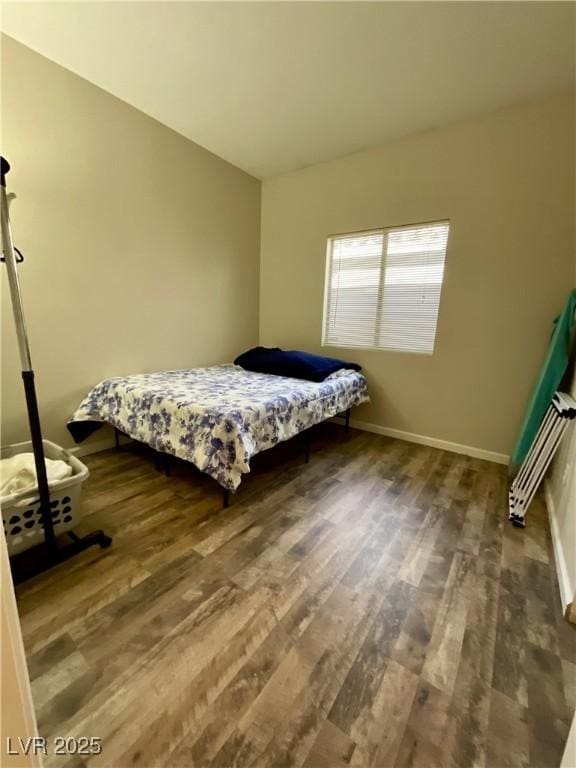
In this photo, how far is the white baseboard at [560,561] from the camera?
1.27 metres

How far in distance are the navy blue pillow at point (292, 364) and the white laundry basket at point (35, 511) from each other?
1.76m

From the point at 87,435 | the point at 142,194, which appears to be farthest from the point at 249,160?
the point at 87,435

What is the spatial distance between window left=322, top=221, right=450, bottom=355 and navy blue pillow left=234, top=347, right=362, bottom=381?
0.42m

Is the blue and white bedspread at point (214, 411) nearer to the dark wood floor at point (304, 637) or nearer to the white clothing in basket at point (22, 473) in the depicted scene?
the dark wood floor at point (304, 637)

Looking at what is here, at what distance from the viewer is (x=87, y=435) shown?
2449 millimetres

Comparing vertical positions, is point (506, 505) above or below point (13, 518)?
below

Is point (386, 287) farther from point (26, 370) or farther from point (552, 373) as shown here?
point (26, 370)

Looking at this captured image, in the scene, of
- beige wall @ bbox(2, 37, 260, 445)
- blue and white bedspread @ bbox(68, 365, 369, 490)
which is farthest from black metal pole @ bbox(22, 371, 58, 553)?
beige wall @ bbox(2, 37, 260, 445)

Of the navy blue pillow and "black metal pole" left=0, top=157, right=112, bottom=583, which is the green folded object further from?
"black metal pole" left=0, top=157, right=112, bottom=583

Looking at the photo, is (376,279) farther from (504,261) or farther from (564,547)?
(564,547)

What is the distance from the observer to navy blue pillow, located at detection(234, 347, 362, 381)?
8.99 ft

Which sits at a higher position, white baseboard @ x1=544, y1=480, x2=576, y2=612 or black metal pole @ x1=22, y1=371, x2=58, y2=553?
black metal pole @ x1=22, y1=371, x2=58, y2=553

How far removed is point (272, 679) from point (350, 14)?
9.93 feet

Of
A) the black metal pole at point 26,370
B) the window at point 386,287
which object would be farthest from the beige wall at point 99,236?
the window at point 386,287
